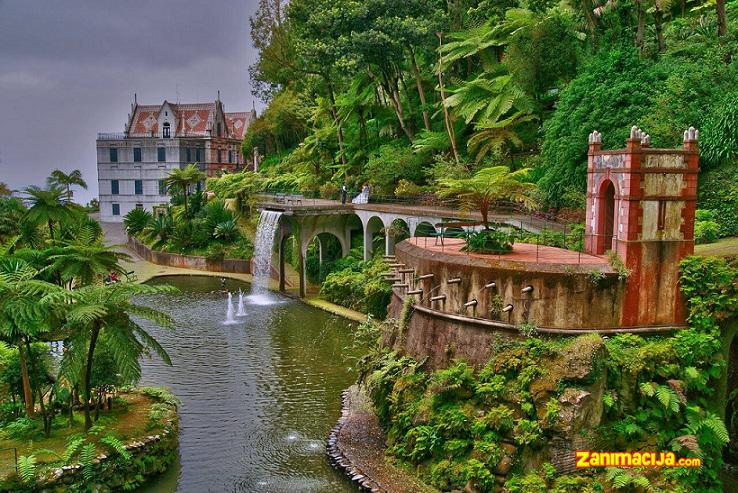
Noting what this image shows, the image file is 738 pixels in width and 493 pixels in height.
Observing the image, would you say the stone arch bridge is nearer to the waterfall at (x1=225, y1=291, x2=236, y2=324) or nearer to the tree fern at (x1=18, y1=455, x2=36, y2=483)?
the waterfall at (x1=225, y1=291, x2=236, y2=324)

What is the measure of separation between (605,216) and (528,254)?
7.10 ft

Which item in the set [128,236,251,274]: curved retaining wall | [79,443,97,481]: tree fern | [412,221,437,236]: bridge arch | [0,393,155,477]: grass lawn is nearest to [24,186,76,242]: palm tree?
[0,393,155,477]: grass lawn

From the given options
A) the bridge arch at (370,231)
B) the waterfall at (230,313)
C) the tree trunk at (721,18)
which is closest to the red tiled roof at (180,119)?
the bridge arch at (370,231)

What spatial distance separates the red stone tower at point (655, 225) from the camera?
45.8ft

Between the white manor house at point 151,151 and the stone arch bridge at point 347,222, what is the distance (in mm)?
32796

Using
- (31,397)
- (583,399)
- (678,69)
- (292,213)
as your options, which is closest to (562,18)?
(678,69)

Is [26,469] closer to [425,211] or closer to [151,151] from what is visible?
[425,211]

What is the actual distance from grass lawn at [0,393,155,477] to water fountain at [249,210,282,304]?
16.0m

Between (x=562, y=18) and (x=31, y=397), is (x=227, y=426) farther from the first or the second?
(x=562, y=18)

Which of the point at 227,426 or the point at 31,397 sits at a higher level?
the point at 31,397

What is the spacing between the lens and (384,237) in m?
32.2

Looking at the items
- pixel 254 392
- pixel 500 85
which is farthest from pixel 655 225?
pixel 500 85

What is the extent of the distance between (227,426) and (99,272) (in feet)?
16.7

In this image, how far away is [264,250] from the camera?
33.8 meters
